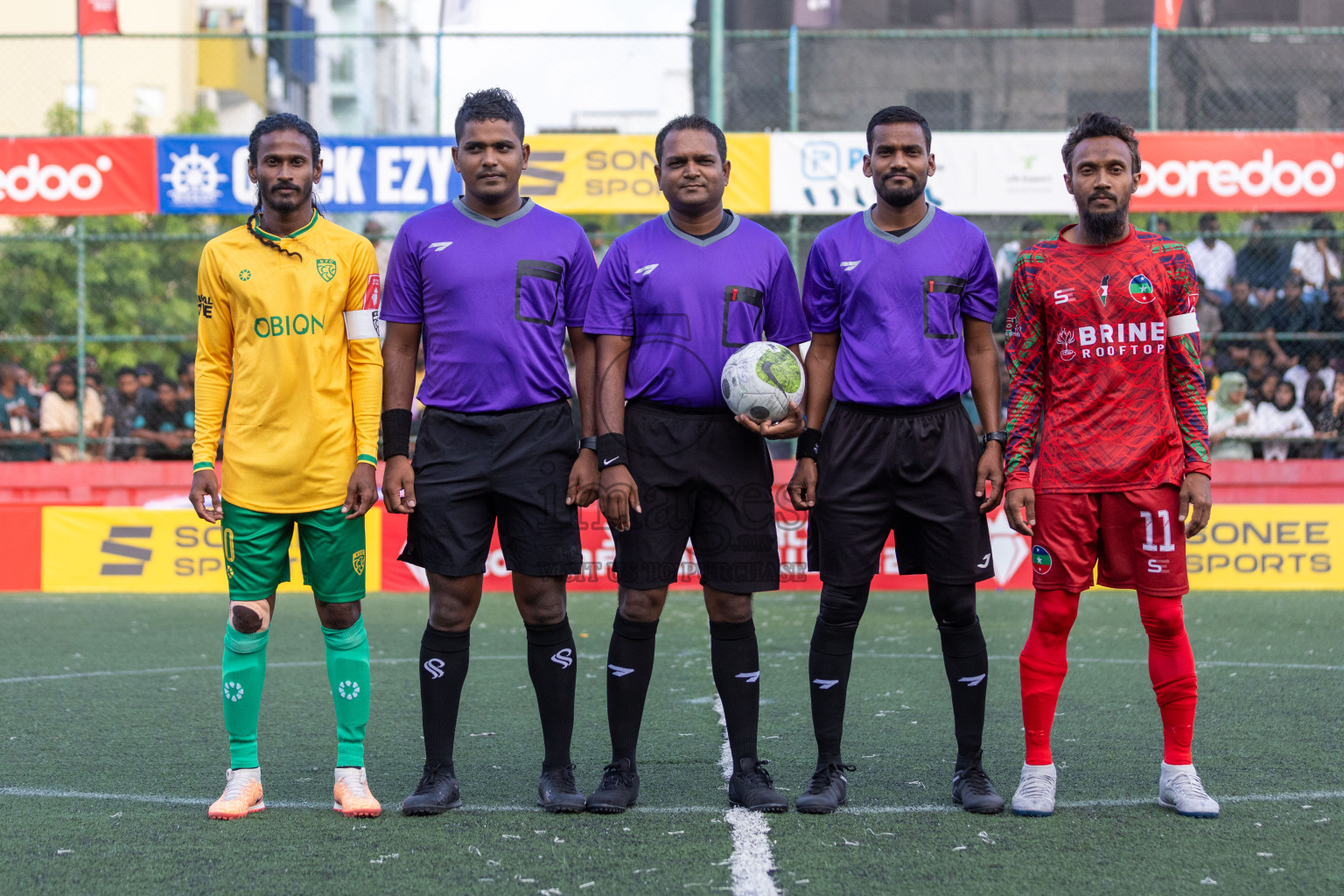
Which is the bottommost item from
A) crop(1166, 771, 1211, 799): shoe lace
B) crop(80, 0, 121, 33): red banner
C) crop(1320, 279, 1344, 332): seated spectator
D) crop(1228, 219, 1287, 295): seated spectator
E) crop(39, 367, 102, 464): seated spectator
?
crop(1166, 771, 1211, 799): shoe lace

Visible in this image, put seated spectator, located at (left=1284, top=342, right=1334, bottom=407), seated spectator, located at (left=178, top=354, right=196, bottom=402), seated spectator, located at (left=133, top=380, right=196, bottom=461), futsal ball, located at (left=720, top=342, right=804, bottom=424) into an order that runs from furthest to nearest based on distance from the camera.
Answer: seated spectator, located at (left=178, top=354, right=196, bottom=402) < seated spectator, located at (left=133, top=380, right=196, bottom=461) < seated spectator, located at (left=1284, top=342, right=1334, bottom=407) < futsal ball, located at (left=720, top=342, right=804, bottom=424)

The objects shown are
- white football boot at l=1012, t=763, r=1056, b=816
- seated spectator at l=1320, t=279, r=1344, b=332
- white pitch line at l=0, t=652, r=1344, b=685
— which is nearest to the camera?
white football boot at l=1012, t=763, r=1056, b=816

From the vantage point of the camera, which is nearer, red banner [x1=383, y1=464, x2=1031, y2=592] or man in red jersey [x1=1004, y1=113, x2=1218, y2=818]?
man in red jersey [x1=1004, y1=113, x2=1218, y2=818]

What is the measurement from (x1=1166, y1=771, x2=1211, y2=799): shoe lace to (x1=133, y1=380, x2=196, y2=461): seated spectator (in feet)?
33.1

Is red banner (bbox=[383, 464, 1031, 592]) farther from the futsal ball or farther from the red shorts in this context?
the futsal ball

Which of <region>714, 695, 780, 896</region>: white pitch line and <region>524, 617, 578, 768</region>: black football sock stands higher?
<region>524, 617, 578, 768</region>: black football sock

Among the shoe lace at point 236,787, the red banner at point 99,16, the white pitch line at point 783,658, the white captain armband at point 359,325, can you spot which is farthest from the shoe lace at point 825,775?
the red banner at point 99,16

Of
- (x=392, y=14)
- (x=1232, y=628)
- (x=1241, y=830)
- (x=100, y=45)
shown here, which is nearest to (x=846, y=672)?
(x=1241, y=830)

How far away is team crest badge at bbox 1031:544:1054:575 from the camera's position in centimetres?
430

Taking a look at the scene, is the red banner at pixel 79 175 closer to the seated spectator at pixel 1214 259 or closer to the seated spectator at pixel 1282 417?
the seated spectator at pixel 1214 259

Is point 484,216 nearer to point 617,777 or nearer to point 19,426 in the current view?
point 617,777

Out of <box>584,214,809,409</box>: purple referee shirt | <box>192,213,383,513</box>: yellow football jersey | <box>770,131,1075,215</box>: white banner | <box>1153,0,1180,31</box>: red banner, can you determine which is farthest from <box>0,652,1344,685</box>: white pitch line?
<box>1153,0,1180,31</box>: red banner

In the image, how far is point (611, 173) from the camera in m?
12.0

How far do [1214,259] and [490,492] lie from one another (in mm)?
10118
